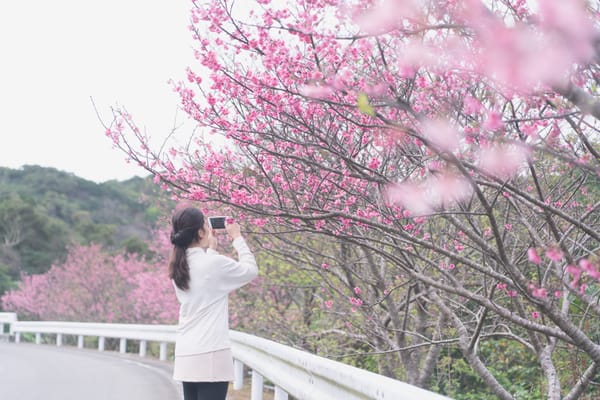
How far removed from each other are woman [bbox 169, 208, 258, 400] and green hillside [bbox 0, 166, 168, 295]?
31003mm

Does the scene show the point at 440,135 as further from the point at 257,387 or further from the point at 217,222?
the point at 257,387

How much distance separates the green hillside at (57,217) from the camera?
5272 cm

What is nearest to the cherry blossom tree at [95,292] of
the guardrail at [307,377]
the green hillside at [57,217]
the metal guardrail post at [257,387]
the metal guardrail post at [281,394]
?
the green hillside at [57,217]

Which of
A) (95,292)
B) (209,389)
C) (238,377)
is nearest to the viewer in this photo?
(209,389)

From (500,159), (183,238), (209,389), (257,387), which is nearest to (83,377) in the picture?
(257,387)

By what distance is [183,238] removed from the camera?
5.48 meters

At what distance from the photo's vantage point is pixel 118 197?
74188 millimetres

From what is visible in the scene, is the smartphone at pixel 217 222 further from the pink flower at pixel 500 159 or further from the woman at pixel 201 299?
the pink flower at pixel 500 159

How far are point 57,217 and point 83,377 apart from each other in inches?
2109

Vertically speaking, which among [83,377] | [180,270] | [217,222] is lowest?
[83,377]

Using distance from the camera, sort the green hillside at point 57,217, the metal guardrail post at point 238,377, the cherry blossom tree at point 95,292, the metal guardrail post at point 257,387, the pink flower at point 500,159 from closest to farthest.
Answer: the pink flower at point 500,159 → the metal guardrail post at point 257,387 → the metal guardrail post at point 238,377 → the cherry blossom tree at point 95,292 → the green hillside at point 57,217

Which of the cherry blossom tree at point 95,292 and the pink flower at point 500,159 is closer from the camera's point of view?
the pink flower at point 500,159

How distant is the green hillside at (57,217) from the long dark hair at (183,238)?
31.0 metres

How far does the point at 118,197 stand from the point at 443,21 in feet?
237
